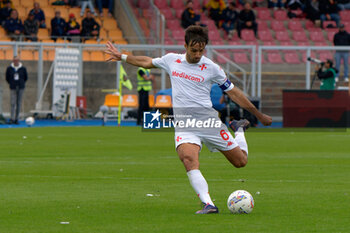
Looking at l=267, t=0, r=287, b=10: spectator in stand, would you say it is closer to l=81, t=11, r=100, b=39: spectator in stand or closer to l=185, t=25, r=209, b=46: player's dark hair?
l=81, t=11, r=100, b=39: spectator in stand

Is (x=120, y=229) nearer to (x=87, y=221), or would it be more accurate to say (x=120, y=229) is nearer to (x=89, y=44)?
(x=87, y=221)

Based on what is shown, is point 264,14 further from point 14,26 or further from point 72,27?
point 14,26

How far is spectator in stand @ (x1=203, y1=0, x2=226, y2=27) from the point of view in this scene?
1578 inches

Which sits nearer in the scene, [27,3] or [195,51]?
[195,51]

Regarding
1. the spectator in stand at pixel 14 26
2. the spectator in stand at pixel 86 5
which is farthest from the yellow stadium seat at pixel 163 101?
the spectator in stand at pixel 86 5

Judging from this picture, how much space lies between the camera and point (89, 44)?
34969 millimetres

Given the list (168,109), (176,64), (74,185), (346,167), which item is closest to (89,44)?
(168,109)

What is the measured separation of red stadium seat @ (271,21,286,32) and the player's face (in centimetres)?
3187

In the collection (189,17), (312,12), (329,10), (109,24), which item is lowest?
(109,24)

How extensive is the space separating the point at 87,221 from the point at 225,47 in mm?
26525

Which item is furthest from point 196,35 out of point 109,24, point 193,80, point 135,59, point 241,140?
point 109,24

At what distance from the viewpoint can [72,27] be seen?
36.1 m

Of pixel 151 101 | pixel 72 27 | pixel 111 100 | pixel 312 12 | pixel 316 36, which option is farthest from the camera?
pixel 312 12

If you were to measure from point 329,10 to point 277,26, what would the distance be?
9.00ft
